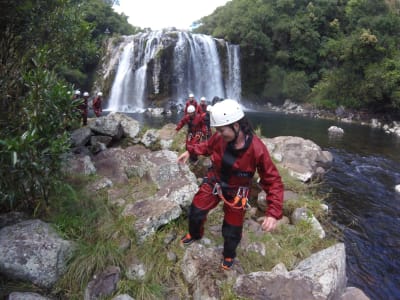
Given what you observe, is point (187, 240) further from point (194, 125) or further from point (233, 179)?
point (194, 125)

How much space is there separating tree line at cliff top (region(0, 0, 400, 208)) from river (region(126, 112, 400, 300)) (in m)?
4.64

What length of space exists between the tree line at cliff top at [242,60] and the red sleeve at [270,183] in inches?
88.5

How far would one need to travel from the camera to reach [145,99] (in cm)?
2616

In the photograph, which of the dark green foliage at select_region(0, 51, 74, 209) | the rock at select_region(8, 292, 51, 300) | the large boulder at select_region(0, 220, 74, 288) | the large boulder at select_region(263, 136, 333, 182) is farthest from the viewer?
the large boulder at select_region(263, 136, 333, 182)

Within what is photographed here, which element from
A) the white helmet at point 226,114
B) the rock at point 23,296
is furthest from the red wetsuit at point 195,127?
the rock at point 23,296

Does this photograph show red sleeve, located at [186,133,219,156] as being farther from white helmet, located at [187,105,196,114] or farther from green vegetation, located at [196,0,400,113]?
green vegetation, located at [196,0,400,113]

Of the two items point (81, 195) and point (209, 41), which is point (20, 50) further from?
point (209, 41)

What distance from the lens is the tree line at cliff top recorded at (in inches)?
123

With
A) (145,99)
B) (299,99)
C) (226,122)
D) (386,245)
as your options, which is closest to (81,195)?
(226,122)

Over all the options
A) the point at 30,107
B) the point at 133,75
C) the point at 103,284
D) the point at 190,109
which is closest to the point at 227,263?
the point at 103,284

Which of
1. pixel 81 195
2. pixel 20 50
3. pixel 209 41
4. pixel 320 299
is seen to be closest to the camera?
pixel 320 299

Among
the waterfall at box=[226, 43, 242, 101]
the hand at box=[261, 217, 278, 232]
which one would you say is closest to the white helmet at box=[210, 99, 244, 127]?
the hand at box=[261, 217, 278, 232]

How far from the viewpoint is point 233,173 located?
3137mm

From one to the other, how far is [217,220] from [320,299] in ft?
6.84
